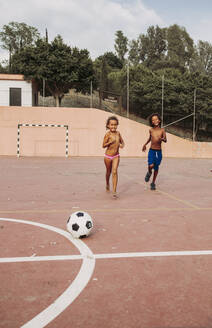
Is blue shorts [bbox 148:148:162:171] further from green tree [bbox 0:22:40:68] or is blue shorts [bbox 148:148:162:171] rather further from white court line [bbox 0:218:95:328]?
green tree [bbox 0:22:40:68]

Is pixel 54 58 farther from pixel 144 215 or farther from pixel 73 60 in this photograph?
pixel 144 215

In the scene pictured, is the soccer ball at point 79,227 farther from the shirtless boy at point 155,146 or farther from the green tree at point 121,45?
the green tree at point 121,45

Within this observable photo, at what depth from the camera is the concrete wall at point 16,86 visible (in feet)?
84.7

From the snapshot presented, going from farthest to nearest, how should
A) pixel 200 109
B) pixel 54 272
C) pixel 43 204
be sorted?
pixel 200 109 < pixel 43 204 < pixel 54 272

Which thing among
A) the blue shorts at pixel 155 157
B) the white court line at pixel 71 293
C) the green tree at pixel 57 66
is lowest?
the white court line at pixel 71 293

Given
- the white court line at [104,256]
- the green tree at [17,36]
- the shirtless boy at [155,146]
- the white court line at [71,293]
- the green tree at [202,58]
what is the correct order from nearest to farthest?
the white court line at [71,293] → the white court line at [104,256] → the shirtless boy at [155,146] → the green tree at [17,36] → the green tree at [202,58]

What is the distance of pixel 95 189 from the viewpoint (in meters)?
8.02

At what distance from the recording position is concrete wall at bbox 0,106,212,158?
24.0 meters

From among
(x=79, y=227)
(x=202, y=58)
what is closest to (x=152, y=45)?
(x=202, y=58)

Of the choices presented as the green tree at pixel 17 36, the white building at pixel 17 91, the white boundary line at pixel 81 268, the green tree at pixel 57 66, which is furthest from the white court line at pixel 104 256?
the green tree at pixel 17 36

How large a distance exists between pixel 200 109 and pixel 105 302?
101 ft

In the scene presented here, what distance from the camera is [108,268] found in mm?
2885

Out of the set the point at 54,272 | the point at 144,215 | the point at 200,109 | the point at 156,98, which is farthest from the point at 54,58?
the point at 54,272

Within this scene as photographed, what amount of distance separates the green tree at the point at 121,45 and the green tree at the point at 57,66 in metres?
53.5
